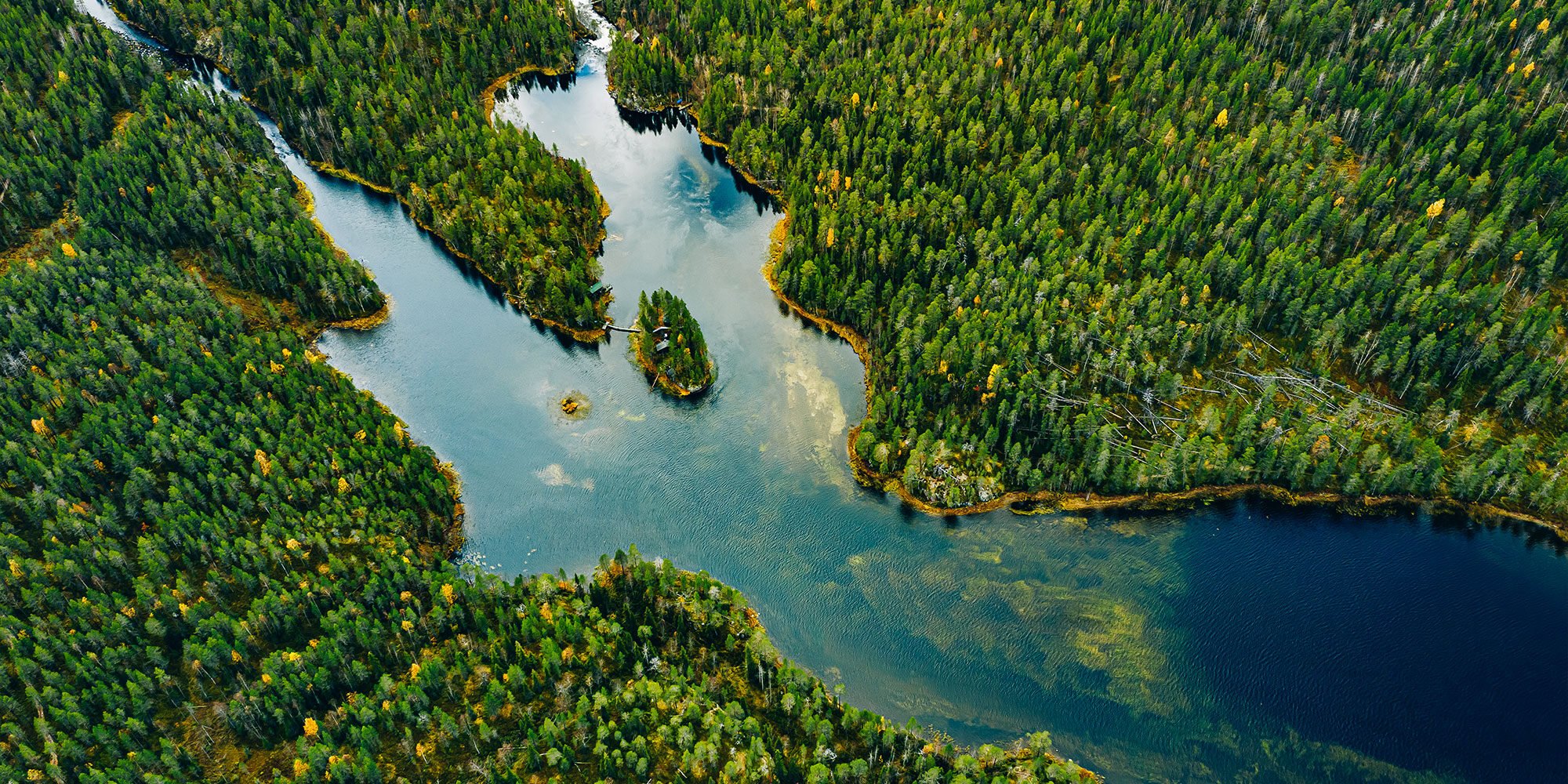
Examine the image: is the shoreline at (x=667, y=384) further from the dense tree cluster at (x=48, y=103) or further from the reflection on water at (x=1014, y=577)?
the dense tree cluster at (x=48, y=103)

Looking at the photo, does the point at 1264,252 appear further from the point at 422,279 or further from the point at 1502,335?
the point at 422,279

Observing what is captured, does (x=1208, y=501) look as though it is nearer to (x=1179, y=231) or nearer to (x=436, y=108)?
(x=1179, y=231)

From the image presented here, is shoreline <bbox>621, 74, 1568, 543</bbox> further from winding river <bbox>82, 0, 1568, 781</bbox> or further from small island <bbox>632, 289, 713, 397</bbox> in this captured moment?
small island <bbox>632, 289, 713, 397</bbox>

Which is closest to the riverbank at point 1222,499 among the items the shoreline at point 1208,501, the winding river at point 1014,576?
the shoreline at point 1208,501

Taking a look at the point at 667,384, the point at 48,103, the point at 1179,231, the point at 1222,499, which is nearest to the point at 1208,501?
the point at 1222,499

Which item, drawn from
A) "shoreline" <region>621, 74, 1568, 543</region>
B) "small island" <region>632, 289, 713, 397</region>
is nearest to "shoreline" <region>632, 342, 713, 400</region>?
"small island" <region>632, 289, 713, 397</region>

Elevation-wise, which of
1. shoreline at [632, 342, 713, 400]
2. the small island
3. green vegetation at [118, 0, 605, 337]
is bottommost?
shoreline at [632, 342, 713, 400]

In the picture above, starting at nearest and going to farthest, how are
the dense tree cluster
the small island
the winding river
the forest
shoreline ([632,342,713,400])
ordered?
the forest
the winding river
the small island
shoreline ([632,342,713,400])
the dense tree cluster
